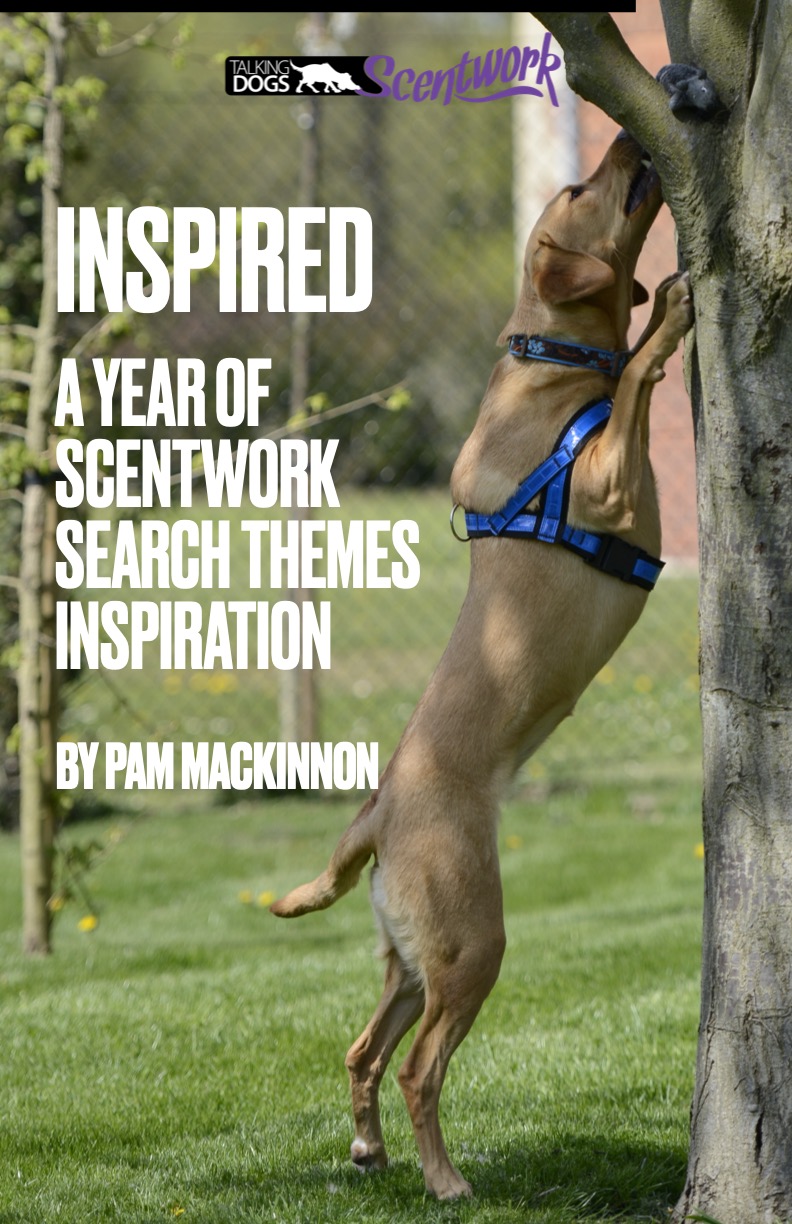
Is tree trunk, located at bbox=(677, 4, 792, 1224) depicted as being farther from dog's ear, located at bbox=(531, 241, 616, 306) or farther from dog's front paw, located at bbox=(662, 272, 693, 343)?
dog's ear, located at bbox=(531, 241, 616, 306)

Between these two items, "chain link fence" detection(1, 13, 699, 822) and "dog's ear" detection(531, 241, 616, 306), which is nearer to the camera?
"dog's ear" detection(531, 241, 616, 306)

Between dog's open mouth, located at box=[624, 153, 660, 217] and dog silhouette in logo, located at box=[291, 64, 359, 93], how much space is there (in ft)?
13.2

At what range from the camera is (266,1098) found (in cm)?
359

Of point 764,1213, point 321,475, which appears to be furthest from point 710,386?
point 321,475

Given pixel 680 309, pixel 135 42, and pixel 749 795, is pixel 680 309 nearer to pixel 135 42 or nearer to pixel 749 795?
pixel 749 795

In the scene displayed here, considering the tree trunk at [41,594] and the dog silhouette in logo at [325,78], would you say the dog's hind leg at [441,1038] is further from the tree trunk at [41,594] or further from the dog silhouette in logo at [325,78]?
the dog silhouette in logo at [325,78]

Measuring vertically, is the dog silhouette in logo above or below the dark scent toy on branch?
above

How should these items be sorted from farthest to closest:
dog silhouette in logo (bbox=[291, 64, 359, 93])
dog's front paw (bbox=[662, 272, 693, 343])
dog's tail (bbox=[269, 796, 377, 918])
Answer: dog silhouette in logo (bbox=[291, 64, 359, 93])
dog's tail (bbox=[269, 796, 377, 918])
dog's front paw (bbox=[662, 272, 693, 343])

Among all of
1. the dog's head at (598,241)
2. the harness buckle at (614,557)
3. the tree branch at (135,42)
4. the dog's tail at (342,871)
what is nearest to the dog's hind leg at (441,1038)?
the dog's tail at (342,871)

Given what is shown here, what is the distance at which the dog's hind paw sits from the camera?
303cm

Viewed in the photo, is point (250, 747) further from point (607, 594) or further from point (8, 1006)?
point (607, 594)

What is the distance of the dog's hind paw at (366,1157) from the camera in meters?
3.03

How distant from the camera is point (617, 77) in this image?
8.00ft

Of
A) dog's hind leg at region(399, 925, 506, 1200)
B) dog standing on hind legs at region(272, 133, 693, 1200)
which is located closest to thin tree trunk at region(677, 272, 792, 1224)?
dog standing on hind legs at region(272, 133, 693, 1200)
